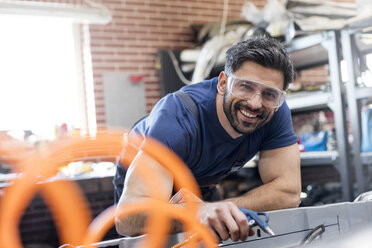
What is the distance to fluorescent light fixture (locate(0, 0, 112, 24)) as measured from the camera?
412 centimetres

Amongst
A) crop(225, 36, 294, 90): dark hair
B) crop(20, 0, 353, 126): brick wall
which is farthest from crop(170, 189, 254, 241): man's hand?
crop(20, 0, 353, 126): brick wall

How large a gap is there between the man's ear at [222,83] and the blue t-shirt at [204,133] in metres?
0.03

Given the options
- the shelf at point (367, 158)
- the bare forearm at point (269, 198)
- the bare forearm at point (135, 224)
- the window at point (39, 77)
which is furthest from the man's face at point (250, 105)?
the window at point (39, 77)

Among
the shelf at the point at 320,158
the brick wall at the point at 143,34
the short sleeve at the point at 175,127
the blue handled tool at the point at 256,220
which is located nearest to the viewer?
the blue handled tool at the point at 256,220

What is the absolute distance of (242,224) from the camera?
1.08 meters

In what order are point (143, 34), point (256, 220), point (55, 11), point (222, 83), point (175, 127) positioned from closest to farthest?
point (256, 220) → point (175, 127) → point (222, 83) → point (55, 11) → point (143, 34)

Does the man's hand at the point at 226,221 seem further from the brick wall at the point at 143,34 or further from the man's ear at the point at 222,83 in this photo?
the brick wall at the point at 143,34

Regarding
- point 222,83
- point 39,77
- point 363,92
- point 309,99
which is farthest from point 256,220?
point 39,77

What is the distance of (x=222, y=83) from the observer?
1.98 metres

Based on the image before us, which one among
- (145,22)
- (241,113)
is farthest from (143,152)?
(145,22)

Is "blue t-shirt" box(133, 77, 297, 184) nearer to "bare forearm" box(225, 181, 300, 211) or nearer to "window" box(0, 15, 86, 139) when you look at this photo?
"bare forearm" box(225, 181, 300, 211)

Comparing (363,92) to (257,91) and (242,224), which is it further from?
(242,224)

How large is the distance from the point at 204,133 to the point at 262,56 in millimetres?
387

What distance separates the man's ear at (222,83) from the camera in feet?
6.42
